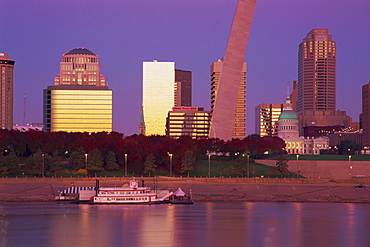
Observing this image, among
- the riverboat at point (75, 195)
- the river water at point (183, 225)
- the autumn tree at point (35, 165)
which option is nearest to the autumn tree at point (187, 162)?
the autumn tree at point (35, 165)

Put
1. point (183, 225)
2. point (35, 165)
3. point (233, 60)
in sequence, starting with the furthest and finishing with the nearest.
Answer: point (233, 60)
point (35, 165)
point (183, 225)

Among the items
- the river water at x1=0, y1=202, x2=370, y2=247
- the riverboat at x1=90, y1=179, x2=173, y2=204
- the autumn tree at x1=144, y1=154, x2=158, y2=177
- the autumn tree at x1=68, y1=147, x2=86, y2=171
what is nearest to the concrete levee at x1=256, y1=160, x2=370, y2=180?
the autumn tree at x1=144, y1=154, x2=158, y2=177

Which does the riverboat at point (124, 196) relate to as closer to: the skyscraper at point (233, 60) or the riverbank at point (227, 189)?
the riverbank at point (227, 189)

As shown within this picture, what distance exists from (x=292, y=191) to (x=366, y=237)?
154ft

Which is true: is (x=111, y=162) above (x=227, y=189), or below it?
above

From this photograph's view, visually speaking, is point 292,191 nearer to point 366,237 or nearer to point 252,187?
point 252,187

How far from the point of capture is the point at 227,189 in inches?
4582

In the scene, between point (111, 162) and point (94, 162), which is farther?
point (111, 162)

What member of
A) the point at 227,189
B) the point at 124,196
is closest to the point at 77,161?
the point at 227,189

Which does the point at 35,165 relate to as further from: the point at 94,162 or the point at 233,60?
the point at 233,60

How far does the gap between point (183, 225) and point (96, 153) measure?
6234cm

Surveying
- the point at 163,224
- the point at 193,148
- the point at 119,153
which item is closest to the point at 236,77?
the point at 193,148

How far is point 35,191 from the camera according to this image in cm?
11119

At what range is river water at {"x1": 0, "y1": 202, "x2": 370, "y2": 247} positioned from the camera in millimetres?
67250
